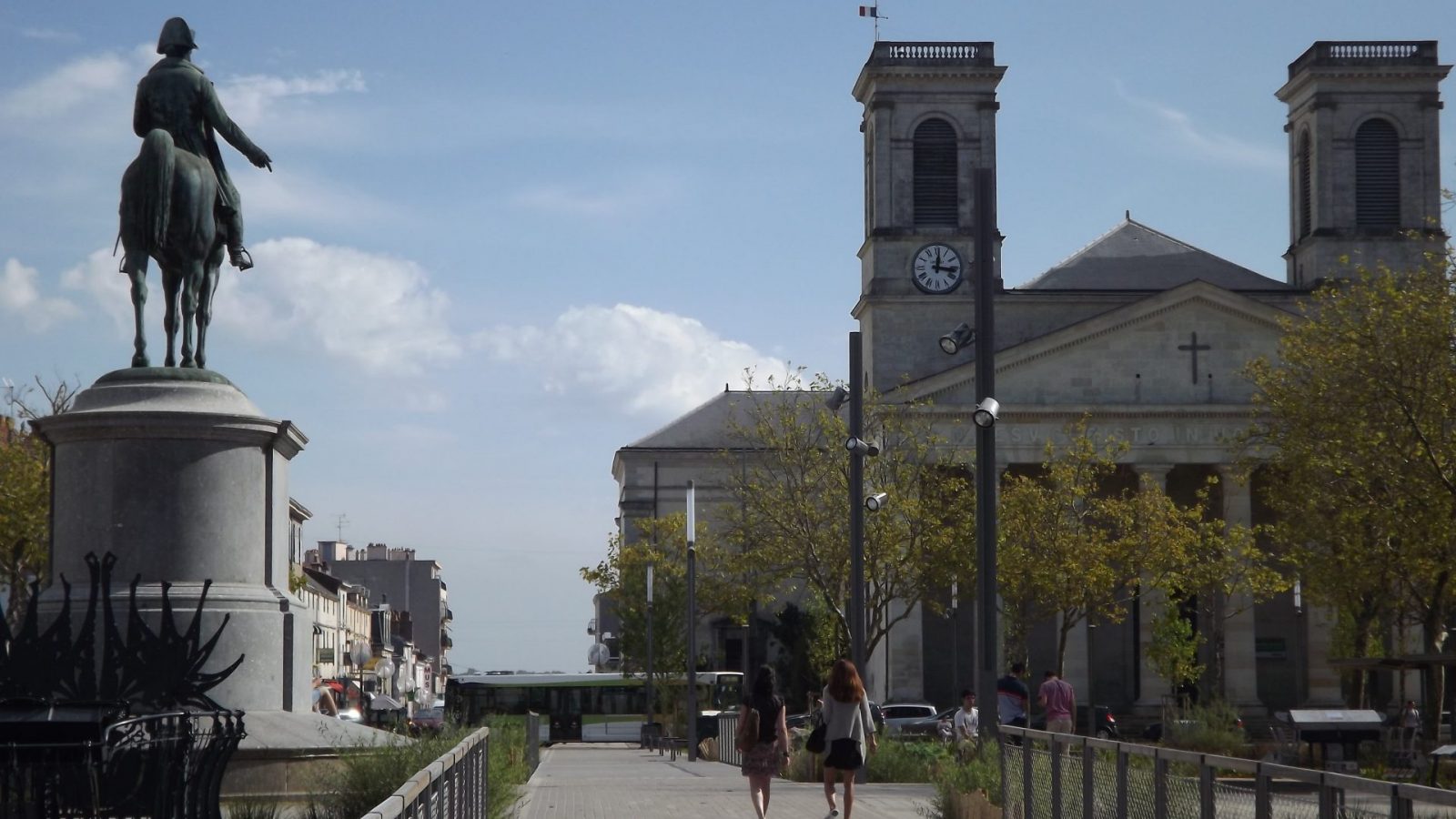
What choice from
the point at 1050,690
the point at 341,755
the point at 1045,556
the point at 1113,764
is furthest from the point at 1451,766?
the point at 1045,556

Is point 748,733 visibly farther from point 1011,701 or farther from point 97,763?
point 97,763

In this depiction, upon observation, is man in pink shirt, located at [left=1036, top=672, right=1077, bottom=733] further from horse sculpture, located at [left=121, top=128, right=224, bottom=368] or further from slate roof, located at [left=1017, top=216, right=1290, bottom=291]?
slate roof, located at [left=1017, top=216, right=1290, bottom=291]

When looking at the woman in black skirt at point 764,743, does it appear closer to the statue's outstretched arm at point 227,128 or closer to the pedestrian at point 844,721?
the pedestrian at point 844,721

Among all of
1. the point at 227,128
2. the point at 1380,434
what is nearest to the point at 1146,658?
the point at 1380,434

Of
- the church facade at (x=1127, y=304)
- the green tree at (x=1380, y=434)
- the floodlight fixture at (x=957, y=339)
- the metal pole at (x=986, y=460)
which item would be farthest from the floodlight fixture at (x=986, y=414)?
the church facade at (x=1127, y=304)

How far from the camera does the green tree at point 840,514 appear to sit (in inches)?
1988

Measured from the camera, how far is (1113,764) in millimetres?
13570

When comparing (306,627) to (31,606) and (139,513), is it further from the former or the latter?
(31,606)

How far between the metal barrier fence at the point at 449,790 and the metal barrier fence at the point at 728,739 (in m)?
22.8

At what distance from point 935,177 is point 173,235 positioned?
59043mm

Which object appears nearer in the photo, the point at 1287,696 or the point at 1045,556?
the point at 1045,556

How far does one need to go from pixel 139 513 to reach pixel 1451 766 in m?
18.5

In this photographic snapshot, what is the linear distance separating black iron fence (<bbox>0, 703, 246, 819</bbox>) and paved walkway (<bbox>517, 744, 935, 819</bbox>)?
33.4 ft

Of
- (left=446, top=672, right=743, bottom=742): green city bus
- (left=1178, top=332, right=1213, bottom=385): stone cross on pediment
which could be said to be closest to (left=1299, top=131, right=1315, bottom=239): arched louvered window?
(left=1178, top=332, right=1213, bottom=385): stone cross on pediment
